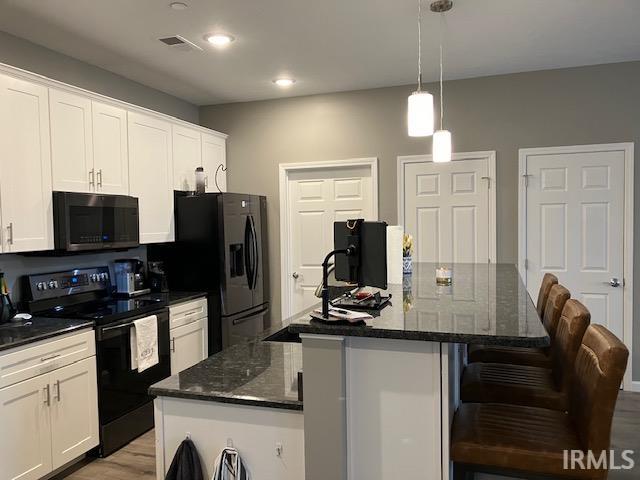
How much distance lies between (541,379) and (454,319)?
93cm

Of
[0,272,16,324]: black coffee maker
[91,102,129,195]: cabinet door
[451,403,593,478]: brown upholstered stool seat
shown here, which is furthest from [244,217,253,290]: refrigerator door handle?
[451,403,593,478]: brown upholstered stool seat

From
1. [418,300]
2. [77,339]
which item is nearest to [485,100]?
[418,300]

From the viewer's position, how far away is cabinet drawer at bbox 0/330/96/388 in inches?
96.9

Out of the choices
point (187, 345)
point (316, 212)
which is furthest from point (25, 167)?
point (316, 212)

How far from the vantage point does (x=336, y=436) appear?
1.65 m

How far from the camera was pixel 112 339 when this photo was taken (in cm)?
311

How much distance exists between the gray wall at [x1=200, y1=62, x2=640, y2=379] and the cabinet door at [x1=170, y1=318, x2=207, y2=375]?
45.2 inches

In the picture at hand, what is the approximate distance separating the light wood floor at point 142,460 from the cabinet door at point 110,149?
5.86ft

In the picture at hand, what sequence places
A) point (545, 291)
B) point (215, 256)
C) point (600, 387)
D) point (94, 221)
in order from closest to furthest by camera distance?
point (600, 387), point (545, 291), point (94, 221), point (215, 256)

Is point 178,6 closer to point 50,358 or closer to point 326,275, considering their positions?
point 326,275

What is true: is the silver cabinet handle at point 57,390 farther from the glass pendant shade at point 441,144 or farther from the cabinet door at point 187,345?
the glass pendant shade at point 441,144

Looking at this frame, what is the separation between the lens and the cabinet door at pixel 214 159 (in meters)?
4.81

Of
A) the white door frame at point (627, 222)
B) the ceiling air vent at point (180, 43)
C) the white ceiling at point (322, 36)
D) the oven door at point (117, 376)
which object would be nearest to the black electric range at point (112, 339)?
the oven door at point (117, 376)

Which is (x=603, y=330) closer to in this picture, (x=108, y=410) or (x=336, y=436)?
(x=336, y=436)
